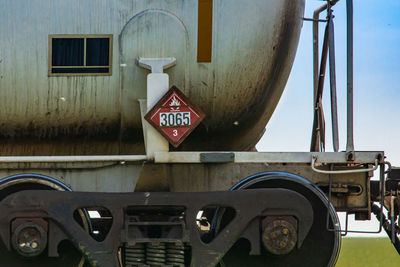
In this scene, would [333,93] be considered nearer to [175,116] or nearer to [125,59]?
Result: [175,116]

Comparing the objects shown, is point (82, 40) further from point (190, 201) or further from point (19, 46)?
point (190, 201)

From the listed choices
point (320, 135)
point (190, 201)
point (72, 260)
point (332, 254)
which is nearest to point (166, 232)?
point (190, 201)

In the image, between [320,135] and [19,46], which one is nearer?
[19,46]

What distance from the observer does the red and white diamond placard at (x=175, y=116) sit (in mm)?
5602

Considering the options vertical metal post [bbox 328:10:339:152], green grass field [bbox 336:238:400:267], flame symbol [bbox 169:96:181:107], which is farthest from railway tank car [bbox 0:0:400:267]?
green grass field [bbox 336:238:400:267]

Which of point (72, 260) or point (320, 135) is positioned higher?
point (320, 135)

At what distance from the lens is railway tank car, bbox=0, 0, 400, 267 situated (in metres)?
5.49

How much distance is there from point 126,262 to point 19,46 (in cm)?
209

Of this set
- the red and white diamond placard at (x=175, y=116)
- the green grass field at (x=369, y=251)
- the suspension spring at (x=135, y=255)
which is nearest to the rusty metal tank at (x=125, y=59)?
the red and white diamond placard at (x=175, y=116)

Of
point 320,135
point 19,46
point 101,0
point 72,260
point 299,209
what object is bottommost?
point 72,260

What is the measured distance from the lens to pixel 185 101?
564 cm

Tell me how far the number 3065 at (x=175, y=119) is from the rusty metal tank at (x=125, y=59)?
8.7 inches

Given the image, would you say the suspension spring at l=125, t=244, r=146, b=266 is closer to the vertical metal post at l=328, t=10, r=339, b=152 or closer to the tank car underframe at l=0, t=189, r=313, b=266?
the tank car underframe at l=0, t=189, r=313, b=266

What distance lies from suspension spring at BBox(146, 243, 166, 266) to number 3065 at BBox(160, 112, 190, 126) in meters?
1.04
